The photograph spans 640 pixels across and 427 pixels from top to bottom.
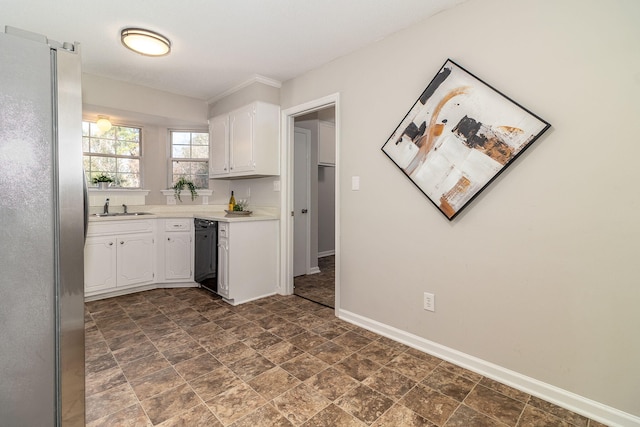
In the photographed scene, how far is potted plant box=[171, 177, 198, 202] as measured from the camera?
4270 millimetres

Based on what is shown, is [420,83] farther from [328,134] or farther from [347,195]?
[328,134]

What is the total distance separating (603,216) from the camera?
1596mm

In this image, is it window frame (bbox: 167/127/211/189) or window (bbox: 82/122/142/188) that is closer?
window (bbox: 82/122/142/188)

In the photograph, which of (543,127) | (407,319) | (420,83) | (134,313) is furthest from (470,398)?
(134,313)

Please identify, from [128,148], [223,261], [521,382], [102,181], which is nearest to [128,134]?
[128,148]

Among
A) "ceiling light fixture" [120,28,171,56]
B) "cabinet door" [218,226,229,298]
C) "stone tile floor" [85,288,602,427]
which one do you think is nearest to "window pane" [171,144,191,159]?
"cabinet door" [218,226,229,298]

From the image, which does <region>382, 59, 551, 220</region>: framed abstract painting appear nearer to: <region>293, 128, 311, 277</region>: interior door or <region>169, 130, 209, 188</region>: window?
<region>293, 128, 311, 277</region>: interior door

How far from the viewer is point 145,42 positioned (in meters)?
2.55

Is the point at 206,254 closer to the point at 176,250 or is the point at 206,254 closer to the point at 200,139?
the point at 176,250

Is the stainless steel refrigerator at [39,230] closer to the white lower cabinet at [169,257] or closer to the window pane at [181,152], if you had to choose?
the white lower cabinet at [169,257]

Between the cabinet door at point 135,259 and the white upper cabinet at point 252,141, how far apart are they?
1.25 metres

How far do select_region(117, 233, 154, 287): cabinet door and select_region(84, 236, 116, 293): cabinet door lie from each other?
7cm

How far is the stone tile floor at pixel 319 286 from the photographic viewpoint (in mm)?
3525

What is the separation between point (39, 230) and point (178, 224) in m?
3.14
